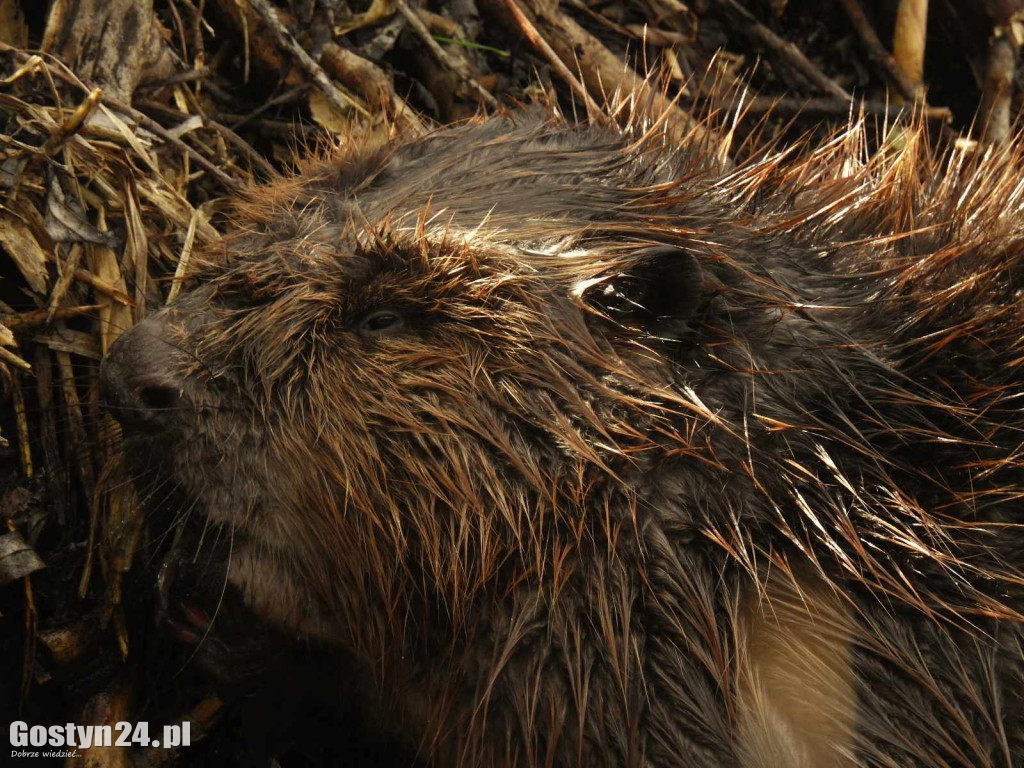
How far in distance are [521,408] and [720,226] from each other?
62 cm

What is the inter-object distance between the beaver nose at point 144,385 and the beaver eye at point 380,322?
360 millimetres

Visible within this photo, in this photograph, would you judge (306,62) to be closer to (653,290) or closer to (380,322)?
(380,322)

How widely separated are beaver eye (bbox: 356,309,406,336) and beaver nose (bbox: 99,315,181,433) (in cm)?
36

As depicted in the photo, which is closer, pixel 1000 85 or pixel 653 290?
pixel 653 290

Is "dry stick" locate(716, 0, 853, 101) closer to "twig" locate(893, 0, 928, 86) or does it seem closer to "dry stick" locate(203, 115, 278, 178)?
"twig" locate(893, 0, 928, 86)

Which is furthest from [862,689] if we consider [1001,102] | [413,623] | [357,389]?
[1001,102]

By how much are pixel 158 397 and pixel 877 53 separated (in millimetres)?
3079

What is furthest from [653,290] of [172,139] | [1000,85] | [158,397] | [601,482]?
[1000,85]

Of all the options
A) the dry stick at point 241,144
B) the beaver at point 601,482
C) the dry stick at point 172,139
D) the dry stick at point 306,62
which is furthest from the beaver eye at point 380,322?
the dry stick at point 306,62

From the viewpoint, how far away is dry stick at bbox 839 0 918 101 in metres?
3.91

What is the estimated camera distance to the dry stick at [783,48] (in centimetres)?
381

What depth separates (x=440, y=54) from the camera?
325 cm

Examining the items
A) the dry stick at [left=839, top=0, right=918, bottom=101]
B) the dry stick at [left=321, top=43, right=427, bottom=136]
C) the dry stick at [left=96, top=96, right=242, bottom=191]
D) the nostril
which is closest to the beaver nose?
the nostril

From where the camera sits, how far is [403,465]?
6.40 feet
